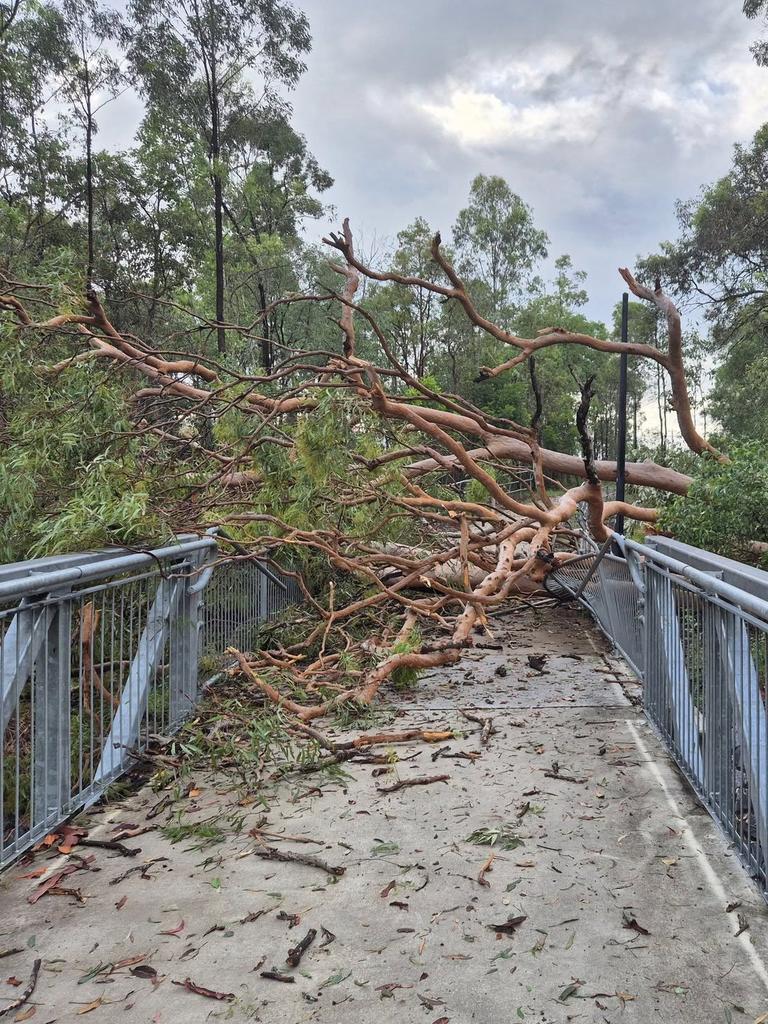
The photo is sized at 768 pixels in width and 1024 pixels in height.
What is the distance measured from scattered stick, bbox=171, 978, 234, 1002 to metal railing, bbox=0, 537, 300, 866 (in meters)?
0.93

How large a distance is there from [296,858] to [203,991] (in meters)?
0.82

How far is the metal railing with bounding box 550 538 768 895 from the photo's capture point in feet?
8.50

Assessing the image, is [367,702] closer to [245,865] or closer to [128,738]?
[128,738]

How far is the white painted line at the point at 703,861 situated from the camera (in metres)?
2.20

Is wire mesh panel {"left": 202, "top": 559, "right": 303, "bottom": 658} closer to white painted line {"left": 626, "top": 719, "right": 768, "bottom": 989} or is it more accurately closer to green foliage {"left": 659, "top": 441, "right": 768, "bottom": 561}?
white painted line {"left": 626, "top": 719, "right": 768, "bottom": 989}

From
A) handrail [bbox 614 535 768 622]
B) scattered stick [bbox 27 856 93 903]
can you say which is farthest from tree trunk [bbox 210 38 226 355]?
scattered stick [bbox 27 856 93 903]

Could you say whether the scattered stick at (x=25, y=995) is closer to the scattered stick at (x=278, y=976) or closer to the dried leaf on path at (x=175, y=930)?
the dried leaf on path at (x=175, y=930)

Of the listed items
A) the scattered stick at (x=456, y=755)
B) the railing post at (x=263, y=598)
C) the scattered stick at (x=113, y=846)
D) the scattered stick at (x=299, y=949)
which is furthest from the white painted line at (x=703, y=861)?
the railing post at (x=263, y=598)

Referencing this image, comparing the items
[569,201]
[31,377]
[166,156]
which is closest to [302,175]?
[166,156]

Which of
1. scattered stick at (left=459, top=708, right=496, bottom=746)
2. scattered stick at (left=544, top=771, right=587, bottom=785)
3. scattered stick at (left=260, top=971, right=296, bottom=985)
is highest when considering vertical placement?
scattered stick at (left=459, top=708, right=496, bottom=746)

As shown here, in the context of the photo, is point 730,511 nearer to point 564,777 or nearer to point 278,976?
point 564,777

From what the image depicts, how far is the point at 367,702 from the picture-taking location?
494cm

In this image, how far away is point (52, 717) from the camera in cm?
309

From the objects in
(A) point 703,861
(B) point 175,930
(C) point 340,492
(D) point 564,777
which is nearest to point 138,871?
(B) point 175,930
